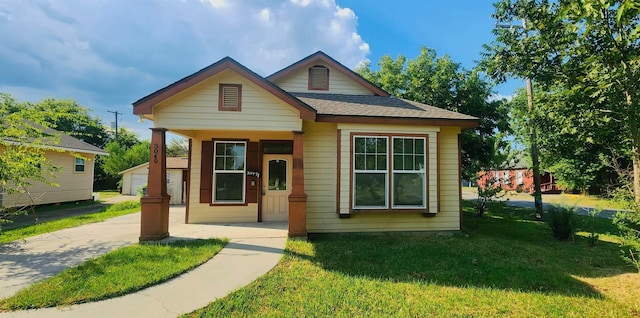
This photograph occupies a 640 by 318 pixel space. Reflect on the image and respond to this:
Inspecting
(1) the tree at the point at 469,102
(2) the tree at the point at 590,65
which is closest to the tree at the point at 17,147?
(2) the tree at the point at 590,65

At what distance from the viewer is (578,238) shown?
8039 millimetres

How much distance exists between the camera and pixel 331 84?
10.4 metres

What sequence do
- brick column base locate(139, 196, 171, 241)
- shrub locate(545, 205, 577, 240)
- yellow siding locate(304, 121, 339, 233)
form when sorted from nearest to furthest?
brick column base locate(139, 196, 171, 241)
yellow siding locate(304, 121, 339, 233)
shrub locate(545, 205, 577, 240)

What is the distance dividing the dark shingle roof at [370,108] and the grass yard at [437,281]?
3.18 meters

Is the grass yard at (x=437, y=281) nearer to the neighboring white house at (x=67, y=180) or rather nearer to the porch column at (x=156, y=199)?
the porch column at (x=156, y=199)

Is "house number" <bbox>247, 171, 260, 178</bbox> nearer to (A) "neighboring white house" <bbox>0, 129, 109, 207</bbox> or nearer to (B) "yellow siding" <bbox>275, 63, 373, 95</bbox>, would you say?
(B) "yellow siding" <bbox>275, 63, 373, 95</bbox>

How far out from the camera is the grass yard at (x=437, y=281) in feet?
11.4

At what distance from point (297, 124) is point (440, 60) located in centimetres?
1167

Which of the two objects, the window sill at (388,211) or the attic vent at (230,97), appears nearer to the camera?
the attic vent at (230,97)

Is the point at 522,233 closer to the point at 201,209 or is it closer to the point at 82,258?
the point at 201,209

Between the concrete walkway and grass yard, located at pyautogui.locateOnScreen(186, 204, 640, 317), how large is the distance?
355mm

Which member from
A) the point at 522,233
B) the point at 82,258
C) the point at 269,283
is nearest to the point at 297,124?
the point at 269,283

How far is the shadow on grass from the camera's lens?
4.54 metres

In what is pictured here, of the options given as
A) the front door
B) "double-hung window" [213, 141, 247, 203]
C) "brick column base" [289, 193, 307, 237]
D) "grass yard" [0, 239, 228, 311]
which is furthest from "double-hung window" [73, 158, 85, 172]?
"brick column base" [289, 193, 307, 237]
